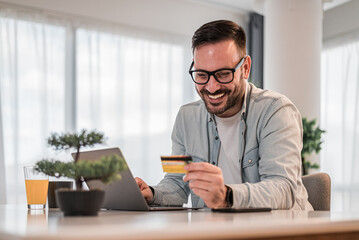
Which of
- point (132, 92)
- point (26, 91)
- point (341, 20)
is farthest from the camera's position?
point (341, 20)

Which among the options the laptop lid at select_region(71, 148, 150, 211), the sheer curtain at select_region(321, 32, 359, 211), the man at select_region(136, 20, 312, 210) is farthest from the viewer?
the sheer curtain at select_region(321, 32, 359, 211)

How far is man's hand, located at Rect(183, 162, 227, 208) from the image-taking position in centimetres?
125

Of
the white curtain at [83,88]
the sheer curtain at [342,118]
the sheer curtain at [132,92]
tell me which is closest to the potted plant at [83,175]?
the white curtain at [83,88]

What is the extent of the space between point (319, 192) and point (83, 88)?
369 centimetres

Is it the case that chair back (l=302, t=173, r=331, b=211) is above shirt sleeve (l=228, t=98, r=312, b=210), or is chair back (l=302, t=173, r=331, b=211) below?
below

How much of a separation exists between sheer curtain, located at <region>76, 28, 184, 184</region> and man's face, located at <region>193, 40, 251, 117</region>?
11.2ft

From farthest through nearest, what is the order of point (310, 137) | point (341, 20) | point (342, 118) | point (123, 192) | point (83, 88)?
point (341, 20)
point (342, 118)
point (83, 88)
point (310, 137)
point (123, 192)

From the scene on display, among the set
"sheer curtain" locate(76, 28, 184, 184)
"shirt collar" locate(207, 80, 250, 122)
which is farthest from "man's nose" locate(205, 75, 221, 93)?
"sheer curtain" locate(76, 28, 184, 184)

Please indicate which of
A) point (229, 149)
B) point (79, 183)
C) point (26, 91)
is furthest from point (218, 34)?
point (26, 91)

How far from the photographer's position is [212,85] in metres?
1.79

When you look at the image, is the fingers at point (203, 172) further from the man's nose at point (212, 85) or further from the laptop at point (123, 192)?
the man's nose at point (212, 85)

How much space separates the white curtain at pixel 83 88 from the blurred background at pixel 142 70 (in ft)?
0.04

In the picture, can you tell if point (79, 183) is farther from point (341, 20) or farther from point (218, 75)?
point (341, 20)

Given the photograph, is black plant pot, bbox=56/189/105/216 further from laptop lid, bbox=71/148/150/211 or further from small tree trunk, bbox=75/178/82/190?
laptop lid, bbox=71/148/150/211
